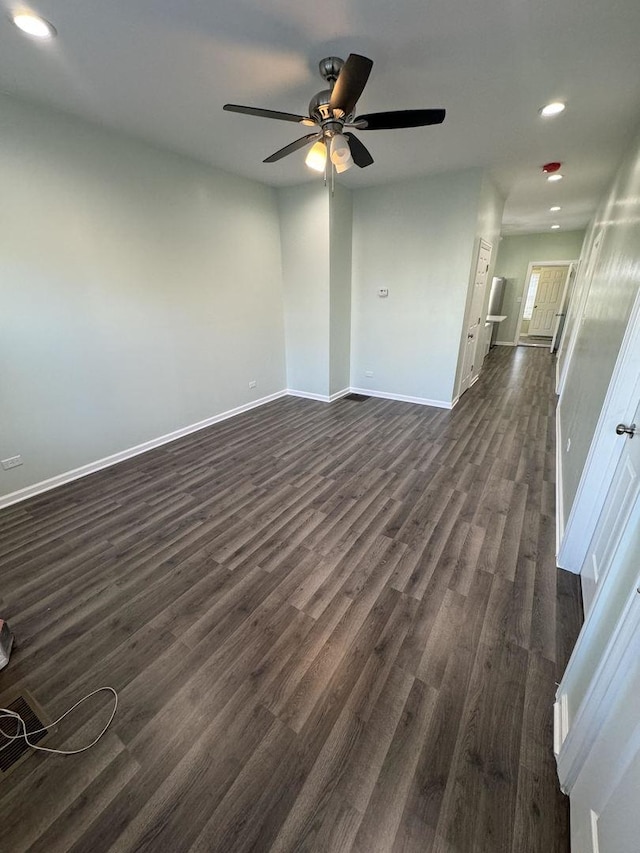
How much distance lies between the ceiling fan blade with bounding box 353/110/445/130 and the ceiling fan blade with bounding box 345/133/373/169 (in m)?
0.13

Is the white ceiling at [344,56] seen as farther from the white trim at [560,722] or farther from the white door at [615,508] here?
the white trim at [560,722]

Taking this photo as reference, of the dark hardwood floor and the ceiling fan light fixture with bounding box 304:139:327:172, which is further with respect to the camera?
the ceiling fan light fixture with bounding box 304:139:327:172

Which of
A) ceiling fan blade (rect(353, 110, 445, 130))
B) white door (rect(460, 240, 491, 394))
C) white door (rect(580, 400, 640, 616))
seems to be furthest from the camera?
white door (rect(460, 240, 491, 394))

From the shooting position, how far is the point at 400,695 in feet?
4.47

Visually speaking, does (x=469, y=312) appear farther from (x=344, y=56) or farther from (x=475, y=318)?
(x=344, y=56)

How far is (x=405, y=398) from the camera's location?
4.87 meters

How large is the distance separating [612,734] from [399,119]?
271cm

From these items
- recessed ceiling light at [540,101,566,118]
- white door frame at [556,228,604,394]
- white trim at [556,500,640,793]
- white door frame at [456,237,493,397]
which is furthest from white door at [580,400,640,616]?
white door frame at [556,228,604,394]

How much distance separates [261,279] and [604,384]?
382cm

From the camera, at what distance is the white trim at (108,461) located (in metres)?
2.66

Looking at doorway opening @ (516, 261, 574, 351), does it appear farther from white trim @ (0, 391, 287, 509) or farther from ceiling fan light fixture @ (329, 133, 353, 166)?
white trim @ (0, 391, 287, 509)

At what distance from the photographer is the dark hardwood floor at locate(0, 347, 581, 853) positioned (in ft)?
3.44

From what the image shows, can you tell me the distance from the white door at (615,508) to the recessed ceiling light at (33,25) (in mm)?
3341

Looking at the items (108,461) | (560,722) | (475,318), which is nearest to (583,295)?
(475,318)
